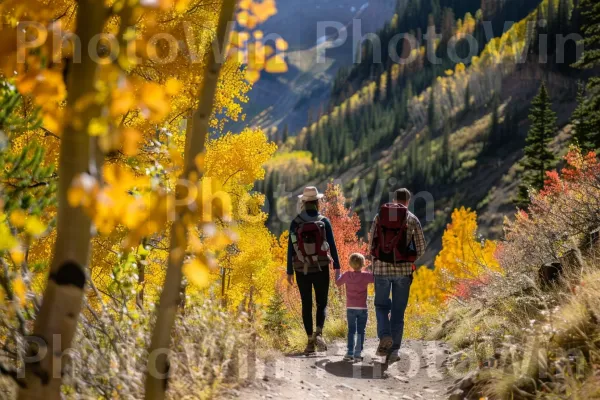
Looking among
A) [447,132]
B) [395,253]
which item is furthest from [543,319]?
[447,132]

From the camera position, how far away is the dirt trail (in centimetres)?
422

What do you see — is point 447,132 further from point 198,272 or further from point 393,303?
point 198,272

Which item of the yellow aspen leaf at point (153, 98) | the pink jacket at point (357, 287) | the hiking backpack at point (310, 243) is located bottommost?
the pink jacket at point (357, 287)

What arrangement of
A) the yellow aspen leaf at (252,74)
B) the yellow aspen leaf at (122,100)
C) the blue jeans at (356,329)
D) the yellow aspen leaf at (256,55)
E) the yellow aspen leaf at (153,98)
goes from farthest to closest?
the blue jeans at (356,329) → the yellow aspen leaf at (252,74) → the yellow aspen leaf at (256,55) → the yellow aspen leaf at (122,100) → the yellow aspen leaf at (153,98)

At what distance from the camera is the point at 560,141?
86.8 meters

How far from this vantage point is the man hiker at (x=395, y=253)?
5.83 meters

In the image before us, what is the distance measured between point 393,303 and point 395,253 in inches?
24.0

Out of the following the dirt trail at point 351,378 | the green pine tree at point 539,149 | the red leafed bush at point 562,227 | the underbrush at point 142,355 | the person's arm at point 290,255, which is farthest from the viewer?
the green pine tree at point 539,149

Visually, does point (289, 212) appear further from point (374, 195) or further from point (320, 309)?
point (320, 309)

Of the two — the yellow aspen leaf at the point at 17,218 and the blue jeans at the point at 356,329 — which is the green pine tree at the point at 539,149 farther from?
the yellow aspen leaf at the point at 17,218

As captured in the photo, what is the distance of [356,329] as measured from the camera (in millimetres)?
6707

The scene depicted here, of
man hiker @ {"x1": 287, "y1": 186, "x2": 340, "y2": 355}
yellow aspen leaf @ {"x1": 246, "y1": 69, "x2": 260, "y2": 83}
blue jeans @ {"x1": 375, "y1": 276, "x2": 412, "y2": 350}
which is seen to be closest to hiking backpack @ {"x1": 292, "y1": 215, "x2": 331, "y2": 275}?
man hiker @ {"x1": 287, "y1": 186, "x2": 340, "y2": 355}

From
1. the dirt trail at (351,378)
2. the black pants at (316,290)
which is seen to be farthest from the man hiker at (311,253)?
the dirt trail at (351,378)

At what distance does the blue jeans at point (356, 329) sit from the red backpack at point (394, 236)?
101 cm
